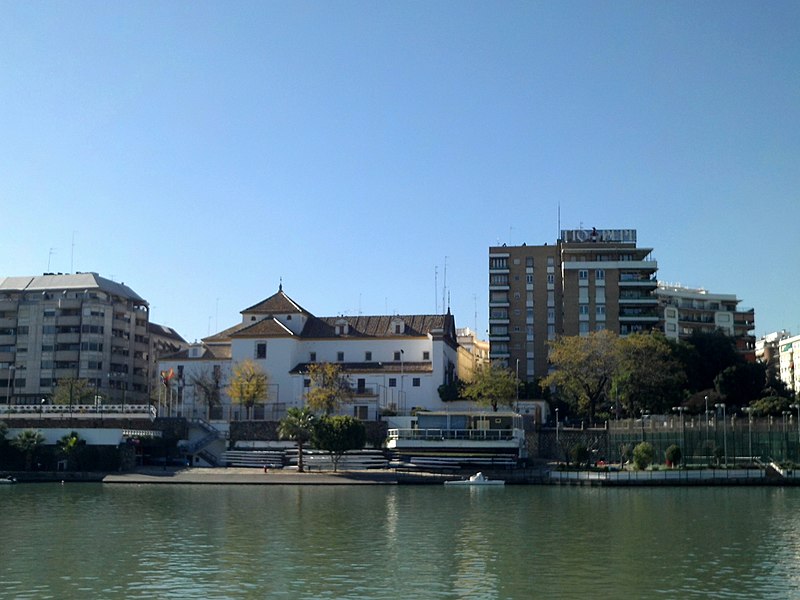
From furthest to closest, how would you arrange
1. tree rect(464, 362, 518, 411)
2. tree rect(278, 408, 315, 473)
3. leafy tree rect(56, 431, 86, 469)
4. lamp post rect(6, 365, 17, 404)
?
1. lamp post rect(6, 365, 17, 404)
2. tree rect(464, 362, 518, 411)
3. leafy tree rect(56, 431, 86, 469)
4. tree rect(278, 408, 315, 473)

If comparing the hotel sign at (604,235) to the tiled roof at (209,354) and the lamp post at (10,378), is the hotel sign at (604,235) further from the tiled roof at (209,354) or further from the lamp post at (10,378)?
the lamp post at (10,378)

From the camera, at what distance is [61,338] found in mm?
123062

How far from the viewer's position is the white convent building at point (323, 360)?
102 metres

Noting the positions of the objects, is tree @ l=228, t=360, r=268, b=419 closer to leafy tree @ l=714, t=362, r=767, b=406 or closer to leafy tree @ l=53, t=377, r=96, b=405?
leafy tree @ l=53, t=377, r=96, b=405

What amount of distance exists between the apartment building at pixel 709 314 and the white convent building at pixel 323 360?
48.5 m

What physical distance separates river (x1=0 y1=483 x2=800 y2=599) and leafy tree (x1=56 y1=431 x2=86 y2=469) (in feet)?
76.2

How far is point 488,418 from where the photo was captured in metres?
Answer: 86.9

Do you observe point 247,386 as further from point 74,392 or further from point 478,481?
point 478,481

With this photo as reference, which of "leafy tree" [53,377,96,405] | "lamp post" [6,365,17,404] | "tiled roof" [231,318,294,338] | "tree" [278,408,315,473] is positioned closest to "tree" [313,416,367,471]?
"tree" [278,408,315,473]

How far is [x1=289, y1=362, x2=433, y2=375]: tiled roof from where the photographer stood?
10212 centimetres

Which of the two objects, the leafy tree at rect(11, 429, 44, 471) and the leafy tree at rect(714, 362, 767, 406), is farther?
the leafy tree at rect(714, 362, 767, 406)

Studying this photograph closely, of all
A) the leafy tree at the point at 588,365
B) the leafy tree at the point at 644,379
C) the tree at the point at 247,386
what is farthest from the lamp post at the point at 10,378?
the leafy tree at the point at 644,379

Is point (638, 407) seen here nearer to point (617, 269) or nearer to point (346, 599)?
point (617, 269)

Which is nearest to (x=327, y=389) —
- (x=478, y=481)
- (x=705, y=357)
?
(x=478, y=481)
